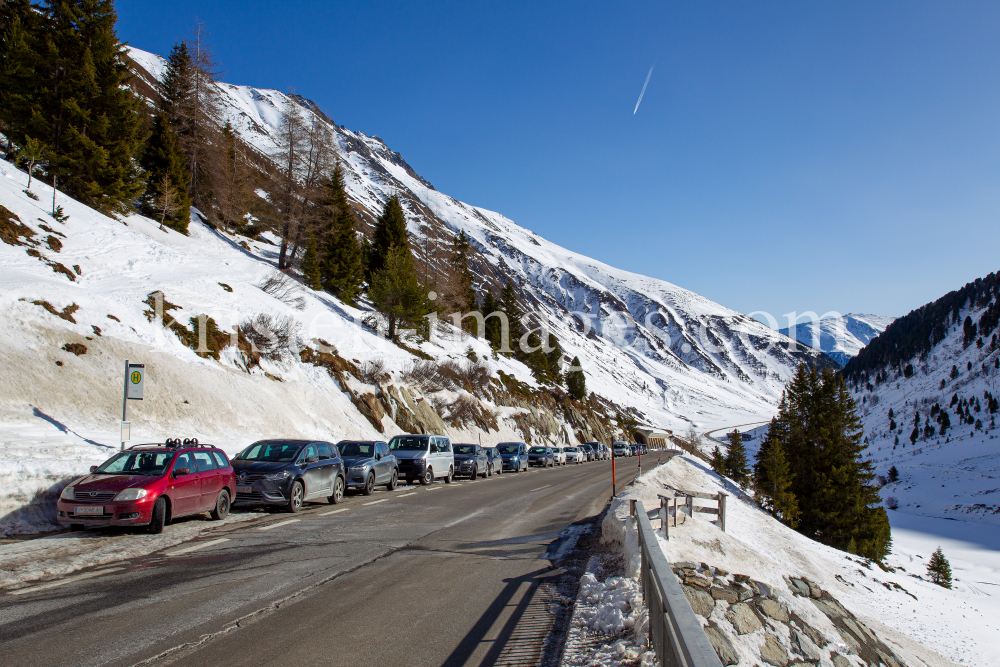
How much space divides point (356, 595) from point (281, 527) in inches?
199

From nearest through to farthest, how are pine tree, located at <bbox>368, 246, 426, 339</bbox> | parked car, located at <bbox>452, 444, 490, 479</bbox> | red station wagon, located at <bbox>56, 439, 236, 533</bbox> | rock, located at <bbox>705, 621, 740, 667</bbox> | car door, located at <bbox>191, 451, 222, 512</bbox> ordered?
rock, located at <bbox>705, 621, 740, 667</bbox>, red station wagon, located at <bbox>56, 439, 236, 533</bbox>, car door, located at <bbox>191, 451, 222, 512</bbox>, parked car, located at <bbox>452, 444, 490, 479</bbox>, pine tree, located at <bbox>368, 246, 426, 339</bbox>

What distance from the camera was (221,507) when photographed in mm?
11664

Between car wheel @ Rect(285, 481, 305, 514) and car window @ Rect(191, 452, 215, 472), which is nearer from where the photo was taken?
car window @ Rect(191, 452, 215, 472)

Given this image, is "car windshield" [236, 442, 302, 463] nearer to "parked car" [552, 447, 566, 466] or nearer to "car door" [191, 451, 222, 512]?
"car door" [191, 451, 222, 512]

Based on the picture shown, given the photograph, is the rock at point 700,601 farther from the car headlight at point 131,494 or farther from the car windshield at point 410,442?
the car windshield at point 410,442

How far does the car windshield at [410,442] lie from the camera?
882 inches

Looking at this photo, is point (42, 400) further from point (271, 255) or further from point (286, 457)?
point (271, 255)

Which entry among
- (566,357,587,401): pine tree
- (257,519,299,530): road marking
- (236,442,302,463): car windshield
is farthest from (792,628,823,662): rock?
(566,357,587,401): pine tree

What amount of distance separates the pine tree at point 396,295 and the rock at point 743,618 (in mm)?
37254

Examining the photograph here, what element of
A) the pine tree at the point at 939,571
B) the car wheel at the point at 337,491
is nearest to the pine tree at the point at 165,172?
the car wheel at the point at 337,491

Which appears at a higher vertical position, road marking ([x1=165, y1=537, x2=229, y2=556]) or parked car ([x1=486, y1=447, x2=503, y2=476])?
road marking ([x1=165, y1=537, x2=229, y2=556])

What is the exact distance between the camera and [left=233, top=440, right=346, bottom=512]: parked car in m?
12.8

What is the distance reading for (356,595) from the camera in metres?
6.54

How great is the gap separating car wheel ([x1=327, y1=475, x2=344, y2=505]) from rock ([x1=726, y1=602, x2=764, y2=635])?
403 inches
